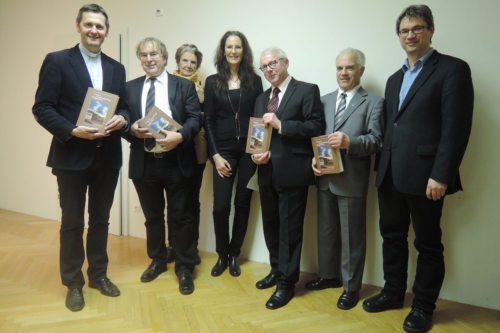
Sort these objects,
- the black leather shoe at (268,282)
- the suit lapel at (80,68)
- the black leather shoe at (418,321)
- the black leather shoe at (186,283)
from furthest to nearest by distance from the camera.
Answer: the black leather shoe at (268,282)
the black leather shoe at (186,283)
the suit lapel at (80,68)
the black leather shoe at (418,321)

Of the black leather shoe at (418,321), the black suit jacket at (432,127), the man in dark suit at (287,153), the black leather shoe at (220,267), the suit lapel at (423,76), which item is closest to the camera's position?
the black suit jacket at (432,127)

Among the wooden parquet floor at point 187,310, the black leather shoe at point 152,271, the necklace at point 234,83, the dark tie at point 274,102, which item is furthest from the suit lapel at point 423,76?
the black leather shoe at point 152,271

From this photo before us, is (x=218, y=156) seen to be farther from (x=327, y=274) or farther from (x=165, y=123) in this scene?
(x=327, y=274)

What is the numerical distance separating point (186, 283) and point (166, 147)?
36.6 inches

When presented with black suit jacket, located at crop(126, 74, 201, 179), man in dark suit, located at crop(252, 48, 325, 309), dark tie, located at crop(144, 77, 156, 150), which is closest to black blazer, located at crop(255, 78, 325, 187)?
man in dark suit, located at crop(252, 48, 325, 309)

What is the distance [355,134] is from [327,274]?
986mm

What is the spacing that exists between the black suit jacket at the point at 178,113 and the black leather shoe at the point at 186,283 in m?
0.70

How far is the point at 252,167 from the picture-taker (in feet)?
8.93

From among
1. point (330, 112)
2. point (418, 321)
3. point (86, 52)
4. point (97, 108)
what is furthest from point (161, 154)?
point (418, 321)

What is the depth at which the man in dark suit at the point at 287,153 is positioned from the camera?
7.70 ft

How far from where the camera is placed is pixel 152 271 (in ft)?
9.19

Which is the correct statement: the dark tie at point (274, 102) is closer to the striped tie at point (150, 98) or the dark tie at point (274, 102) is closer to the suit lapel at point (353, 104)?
the suit lapel at point (353, 104)

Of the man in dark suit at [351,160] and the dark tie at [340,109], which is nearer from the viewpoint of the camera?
the man in dark suit at [351,160]

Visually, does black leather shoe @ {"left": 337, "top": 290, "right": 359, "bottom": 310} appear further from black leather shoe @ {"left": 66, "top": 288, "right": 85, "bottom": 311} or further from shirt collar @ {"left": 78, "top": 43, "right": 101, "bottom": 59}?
shirt collar @ {"left": 78, "top": 43, "right": 101, "bottom": 59}
